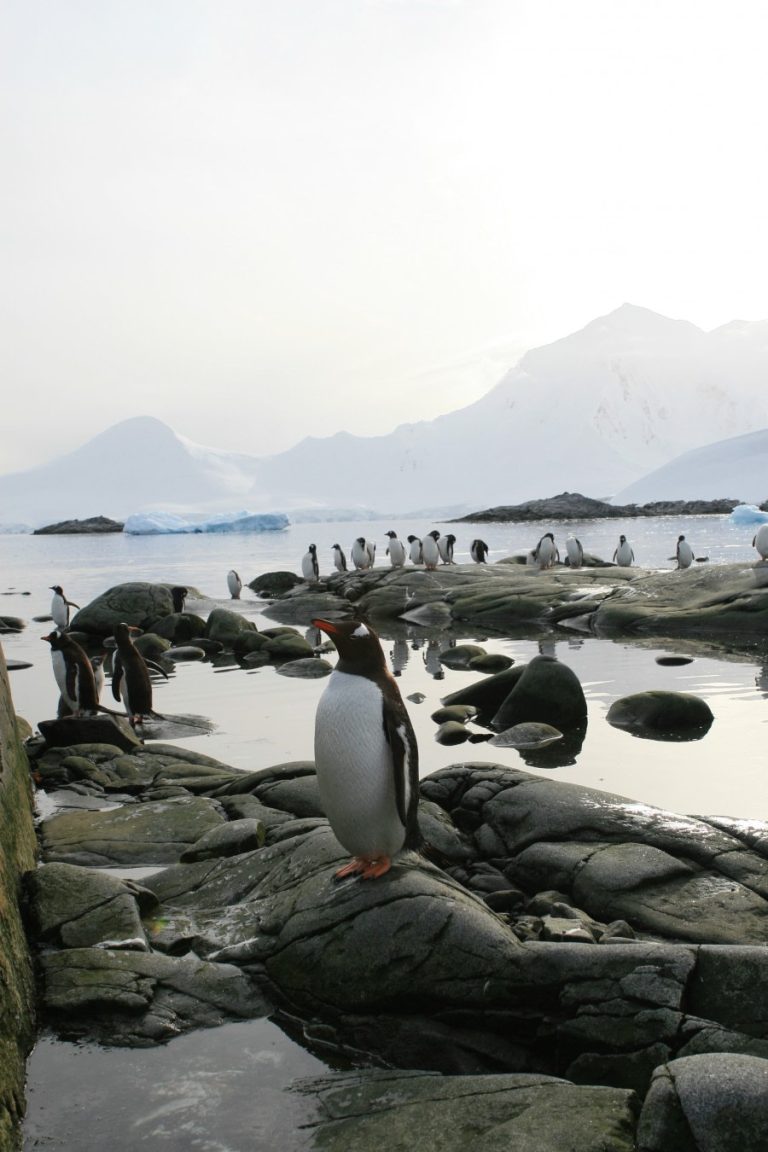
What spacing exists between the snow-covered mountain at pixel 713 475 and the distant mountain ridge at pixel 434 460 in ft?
96.9

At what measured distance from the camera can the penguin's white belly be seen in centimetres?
508

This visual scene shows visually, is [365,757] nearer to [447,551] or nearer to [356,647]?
[356,647]

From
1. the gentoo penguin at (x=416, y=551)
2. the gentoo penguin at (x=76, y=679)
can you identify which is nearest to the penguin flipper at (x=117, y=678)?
the gentoo penguin at (x=76, y=679)

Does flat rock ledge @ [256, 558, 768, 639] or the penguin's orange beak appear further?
flat rock ledge @ [256, 558, 768, 639]

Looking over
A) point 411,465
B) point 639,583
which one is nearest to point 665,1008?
point 639,583

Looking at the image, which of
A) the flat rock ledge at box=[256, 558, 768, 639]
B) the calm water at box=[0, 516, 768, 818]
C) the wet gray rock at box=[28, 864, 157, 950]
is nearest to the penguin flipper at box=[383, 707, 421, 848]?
the wet gray rock at box=[28, 864, 157, 950]

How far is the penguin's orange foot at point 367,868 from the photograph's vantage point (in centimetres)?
494

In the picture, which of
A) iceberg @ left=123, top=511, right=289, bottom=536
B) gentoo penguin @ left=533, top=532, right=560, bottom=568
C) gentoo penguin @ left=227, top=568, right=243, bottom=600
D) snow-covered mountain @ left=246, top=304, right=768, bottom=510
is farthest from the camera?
snow-covered mountain @ left=246, top=304, right=768, bottom=510

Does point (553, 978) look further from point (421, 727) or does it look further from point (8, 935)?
point (421, 727)

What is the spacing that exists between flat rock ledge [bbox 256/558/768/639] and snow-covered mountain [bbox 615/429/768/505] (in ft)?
252

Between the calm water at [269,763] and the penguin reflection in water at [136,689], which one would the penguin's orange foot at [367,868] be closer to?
the calm water at [269,763]

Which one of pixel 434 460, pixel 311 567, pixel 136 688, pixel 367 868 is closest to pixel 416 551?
pixel 311 567

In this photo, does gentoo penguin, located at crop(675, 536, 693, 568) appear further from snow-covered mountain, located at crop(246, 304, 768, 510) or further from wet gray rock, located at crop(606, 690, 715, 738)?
snow-covered mountain, located at crop(246, 304, 768, 510)

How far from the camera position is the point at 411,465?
6708 inches
